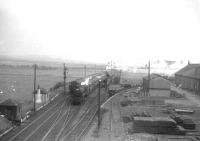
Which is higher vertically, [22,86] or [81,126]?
[22,86]

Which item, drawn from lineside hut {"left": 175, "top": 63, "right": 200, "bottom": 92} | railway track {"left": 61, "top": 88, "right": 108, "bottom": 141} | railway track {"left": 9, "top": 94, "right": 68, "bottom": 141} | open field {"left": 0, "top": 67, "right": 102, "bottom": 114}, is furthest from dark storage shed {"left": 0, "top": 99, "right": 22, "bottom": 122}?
lineside hut {"left": 175, "top": 63, "right": 200, "bottom": 92}

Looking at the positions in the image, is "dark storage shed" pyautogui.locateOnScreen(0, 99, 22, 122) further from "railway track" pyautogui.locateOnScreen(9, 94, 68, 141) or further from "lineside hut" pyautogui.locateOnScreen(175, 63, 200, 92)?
"lineside hut" pyautogui.locateOnScreen(175, 63, 200, 92)

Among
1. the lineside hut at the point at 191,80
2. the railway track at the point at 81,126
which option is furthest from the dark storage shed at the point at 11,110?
the lineside hut at the point at 191,80

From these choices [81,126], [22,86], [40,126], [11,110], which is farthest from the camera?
[22,86]

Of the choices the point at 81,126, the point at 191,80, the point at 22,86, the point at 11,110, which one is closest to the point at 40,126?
the point at 81,126

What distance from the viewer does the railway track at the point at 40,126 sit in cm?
2536

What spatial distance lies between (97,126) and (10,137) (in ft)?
34.3

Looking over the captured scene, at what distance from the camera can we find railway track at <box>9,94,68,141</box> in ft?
83.2

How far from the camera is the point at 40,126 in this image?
96.9 feet

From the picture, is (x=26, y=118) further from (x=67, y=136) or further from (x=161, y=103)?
(x=161, y=103)

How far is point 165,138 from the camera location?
2672cm

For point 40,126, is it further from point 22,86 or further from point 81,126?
point 22,86

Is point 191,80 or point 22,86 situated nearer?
point 191,80

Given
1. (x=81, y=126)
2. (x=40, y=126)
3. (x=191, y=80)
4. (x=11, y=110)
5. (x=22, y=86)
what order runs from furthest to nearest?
1. (x=22, y=86)
2. (x=191, y=80)
3. (x=11, y=110)
4. (x=81, y=126)
5. (x=40, y=126)
